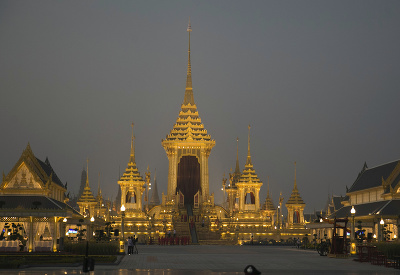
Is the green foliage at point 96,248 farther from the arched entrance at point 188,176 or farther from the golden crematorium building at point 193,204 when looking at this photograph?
the arched entrance at point 188,176

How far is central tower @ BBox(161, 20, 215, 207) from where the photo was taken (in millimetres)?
102750

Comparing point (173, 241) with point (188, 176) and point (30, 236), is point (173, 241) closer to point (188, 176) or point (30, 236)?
point (188, 176)

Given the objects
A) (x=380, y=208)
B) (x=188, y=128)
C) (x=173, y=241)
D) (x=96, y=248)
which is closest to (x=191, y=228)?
(x=173, y=241)

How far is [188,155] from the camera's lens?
104 m

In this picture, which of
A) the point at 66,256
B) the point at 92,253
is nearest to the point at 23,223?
the point at 92,253

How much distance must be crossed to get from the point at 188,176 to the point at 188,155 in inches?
130

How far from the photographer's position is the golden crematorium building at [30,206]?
50562 millimetres

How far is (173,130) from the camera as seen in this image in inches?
4094

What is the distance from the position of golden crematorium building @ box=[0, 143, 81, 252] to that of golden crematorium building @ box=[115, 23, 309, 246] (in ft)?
87.4

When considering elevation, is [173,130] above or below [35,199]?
above

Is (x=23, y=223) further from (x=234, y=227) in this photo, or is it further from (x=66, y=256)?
(x=234, y=227)

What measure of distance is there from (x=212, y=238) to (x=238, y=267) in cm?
5059

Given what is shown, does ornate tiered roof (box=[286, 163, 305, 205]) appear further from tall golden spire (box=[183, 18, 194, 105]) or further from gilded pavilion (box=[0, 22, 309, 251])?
tall golden spire (box=[183, 18, 194, 105])

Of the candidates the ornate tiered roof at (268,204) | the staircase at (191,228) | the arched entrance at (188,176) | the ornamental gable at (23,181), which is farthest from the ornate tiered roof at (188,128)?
Result: the ornamental gable at (23,181)
